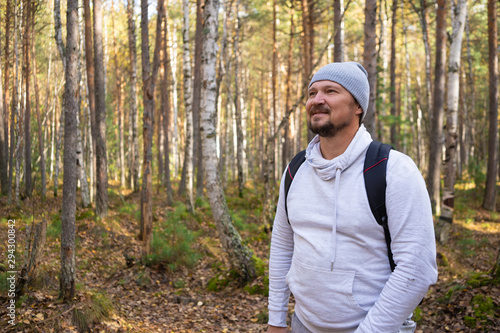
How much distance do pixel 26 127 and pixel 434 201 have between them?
14133 millimetres

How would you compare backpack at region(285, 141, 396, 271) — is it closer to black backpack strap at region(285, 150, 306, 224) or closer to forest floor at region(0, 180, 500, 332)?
black backpack strap at region(285, 150, 306, 224)

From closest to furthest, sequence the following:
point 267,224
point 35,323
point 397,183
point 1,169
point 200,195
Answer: point 397,183
point 35,323
point 267,224
point 1,169
point 200,195

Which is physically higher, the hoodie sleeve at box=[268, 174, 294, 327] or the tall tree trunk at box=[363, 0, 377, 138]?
the tall tree trunk at box=[363, 0, 377, 138]

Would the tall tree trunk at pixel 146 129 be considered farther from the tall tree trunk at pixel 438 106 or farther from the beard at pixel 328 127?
the tall tree trunk at pixel 438 106

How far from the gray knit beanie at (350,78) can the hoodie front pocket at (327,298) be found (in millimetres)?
822

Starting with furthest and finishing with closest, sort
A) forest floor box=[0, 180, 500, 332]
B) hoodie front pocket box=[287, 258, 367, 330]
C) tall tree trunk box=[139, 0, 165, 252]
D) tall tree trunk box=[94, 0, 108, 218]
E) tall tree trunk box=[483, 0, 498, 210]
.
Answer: tall tree trunk box=[483, 0, 498, 210]
tall tree trunk box=[94, 0, 108, 218]
tall tree trunk box=[139, 0, 165, 252]
forest floor box=[0, 180, 500, 332]
hoodie front pocket box=[287, 258, 367, 330]

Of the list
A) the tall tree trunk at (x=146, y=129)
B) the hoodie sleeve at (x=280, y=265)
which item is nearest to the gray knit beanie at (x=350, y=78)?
the hoodie sleeve at (x=280, y=265)

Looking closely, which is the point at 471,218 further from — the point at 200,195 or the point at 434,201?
the point at 200,195

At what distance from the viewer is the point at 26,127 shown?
1241 cm

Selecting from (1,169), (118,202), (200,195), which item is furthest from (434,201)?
(1,169)

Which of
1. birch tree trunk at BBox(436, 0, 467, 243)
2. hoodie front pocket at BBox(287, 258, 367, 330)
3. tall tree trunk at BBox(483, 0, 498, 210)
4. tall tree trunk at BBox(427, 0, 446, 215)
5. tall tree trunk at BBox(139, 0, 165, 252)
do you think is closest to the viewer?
hoodie front pocket at BBox(287, 258, 367, 330)

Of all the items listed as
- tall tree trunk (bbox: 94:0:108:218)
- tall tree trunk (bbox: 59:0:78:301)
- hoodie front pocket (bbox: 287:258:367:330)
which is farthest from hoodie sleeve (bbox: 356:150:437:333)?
tall tree trunk (bbox: 94:0:108:218)

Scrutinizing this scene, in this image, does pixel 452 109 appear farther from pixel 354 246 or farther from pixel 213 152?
pixel 354 246

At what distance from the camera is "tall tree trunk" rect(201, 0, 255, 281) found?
6988 millimetres
